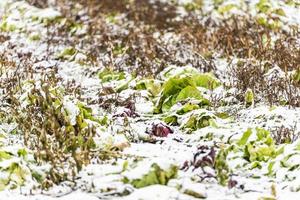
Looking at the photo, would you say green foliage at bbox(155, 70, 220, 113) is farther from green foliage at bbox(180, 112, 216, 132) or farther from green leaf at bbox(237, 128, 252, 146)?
green leaf at bbox(237, 128, 252, 146)

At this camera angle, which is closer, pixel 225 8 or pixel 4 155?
pixel 4 155

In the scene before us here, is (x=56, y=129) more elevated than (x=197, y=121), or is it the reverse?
(x=56, y=129)

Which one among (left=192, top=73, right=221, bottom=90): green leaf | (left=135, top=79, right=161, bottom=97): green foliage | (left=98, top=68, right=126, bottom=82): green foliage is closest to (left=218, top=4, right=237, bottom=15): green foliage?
(left=98, top=68, right=126, bottom=82): green foliage

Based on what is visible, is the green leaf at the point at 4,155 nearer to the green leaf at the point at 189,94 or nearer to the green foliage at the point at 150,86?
the green leaf at the point at 189,94

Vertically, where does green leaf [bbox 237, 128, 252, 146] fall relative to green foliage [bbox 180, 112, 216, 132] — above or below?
above

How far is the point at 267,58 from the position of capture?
6000mm

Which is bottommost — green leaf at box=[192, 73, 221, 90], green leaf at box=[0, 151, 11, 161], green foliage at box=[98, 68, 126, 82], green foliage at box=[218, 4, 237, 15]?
green foliage at box=[98, 68, 126, 82]

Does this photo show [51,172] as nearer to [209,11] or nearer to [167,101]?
[167,101]

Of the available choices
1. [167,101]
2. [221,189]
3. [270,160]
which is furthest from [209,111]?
[221,189]

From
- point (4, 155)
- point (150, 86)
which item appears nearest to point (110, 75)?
point (150, 86)

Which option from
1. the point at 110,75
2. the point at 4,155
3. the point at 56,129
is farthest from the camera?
the point at 110,75

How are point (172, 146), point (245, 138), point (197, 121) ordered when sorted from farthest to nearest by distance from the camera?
point (197, 121) → point (172, 146) → point (245, 138)

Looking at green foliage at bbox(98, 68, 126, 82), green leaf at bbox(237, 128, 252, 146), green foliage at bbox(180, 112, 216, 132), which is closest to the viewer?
green leaf at bbox(237, 128, 252, 146)

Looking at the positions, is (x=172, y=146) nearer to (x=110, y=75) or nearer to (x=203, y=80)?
(x=203, y=80)
